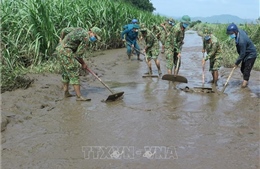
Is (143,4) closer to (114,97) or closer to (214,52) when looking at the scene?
(214,52)

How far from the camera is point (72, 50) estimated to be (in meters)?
5.56

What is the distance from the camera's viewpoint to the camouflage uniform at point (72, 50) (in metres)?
5.35

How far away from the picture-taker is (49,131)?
4.27 meters

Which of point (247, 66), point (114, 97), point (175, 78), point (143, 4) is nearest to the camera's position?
point (114, 97)

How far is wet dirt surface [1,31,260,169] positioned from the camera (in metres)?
3.40

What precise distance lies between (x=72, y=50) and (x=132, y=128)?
2060 mm

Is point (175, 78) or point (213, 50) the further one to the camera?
point (175, 78)

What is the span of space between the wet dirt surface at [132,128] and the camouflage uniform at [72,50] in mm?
589

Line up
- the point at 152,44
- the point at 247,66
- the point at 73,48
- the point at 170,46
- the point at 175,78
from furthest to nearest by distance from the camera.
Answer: the point at 152,44 → the point at 170,46 → the point at 175,78 → the point at 247,66 → the point at 73,48

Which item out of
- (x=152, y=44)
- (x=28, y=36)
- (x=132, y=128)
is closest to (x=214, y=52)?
(x=152, y=44)

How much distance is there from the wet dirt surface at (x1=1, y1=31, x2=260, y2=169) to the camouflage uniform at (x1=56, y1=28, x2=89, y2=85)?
59 centimetres

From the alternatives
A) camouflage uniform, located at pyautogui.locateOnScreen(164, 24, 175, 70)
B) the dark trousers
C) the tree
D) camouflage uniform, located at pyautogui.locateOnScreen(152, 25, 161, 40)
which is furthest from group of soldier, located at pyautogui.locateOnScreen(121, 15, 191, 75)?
the tree

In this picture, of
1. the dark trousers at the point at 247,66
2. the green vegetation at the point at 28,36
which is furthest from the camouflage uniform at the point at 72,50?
the dark trousers at the point at 247,66

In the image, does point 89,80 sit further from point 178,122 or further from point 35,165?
point 35,165
